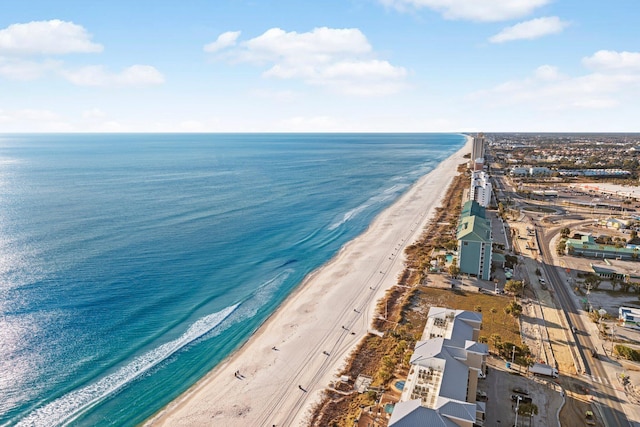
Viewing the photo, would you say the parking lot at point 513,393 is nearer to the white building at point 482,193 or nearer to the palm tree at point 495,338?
the palm tree at point 495,338

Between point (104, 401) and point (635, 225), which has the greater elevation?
point (635, 225)

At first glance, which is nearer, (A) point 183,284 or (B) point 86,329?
(B) point 86,329

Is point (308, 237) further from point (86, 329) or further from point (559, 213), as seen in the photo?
point (559, 213)

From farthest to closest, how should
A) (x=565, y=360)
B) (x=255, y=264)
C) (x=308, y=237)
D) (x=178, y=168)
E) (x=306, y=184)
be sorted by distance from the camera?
1. (x=178, y=168)
2. (x=306, y=184)
3. (x=308, y=237)
4. (x=255, y=264)
5. (x=565, y=360)

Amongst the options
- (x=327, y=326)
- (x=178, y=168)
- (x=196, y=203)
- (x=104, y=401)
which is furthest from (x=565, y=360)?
(x=178, y=168)

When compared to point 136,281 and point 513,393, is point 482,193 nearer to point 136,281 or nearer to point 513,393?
point 513,393

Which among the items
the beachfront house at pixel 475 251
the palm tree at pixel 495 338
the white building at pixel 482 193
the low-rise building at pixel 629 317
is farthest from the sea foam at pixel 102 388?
the white building at pixel 482 193
